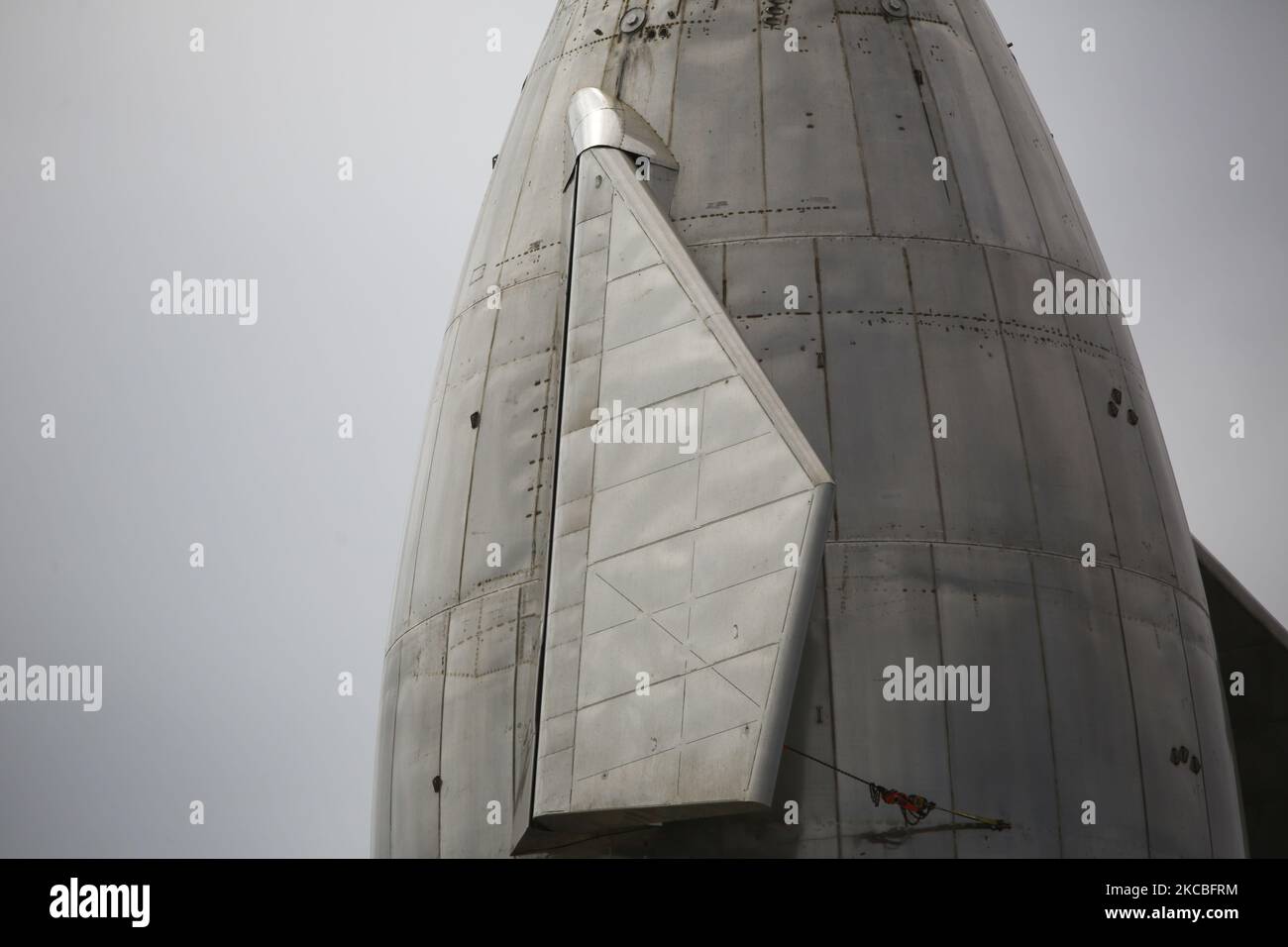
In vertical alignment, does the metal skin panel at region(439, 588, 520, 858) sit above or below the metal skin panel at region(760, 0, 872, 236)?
below

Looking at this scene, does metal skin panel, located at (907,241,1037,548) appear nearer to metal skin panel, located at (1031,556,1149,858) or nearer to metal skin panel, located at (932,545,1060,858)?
metal skin panel, located at (932,545,1060,858)

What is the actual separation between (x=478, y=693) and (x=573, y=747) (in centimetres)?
219

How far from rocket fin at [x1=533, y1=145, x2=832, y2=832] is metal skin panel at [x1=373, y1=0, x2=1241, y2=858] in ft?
0.11

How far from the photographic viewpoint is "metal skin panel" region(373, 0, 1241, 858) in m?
16.1

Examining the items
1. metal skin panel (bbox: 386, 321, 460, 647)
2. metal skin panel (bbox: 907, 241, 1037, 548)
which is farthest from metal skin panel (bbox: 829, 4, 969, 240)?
metal skin panel (bbox: 386, 321, 460, 647)

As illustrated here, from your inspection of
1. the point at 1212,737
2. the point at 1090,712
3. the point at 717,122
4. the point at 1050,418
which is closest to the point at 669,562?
the point at 1090,712

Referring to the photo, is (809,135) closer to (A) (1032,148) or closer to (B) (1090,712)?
(A) (1032,148)

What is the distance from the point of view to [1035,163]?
2072 cm

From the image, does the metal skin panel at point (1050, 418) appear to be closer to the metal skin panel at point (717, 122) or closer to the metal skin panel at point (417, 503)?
the metal skin panel at point (717, 122)
